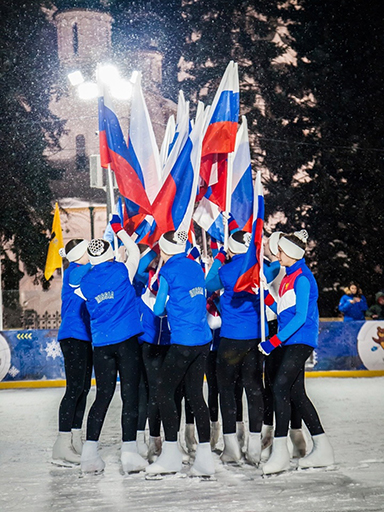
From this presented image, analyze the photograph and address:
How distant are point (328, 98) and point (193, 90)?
15.4 ft

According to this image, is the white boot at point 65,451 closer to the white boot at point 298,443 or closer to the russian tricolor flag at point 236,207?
the white boot at point 298,443

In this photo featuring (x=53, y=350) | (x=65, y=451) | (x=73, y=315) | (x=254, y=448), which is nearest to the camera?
(x=254, y=448)

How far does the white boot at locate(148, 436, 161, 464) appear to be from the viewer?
6187mm

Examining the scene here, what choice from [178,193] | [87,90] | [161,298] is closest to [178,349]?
[161,298]

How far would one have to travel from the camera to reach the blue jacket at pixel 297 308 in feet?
18.9

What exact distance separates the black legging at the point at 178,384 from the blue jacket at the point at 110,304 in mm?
407

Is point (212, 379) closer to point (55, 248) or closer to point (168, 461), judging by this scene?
point (168, 461)

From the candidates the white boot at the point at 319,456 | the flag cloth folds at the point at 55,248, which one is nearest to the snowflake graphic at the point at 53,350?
the flag cloth folds at the point at 55,248

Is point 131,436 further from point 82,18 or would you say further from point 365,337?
point 82,18

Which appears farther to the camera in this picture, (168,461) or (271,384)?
(271,384)

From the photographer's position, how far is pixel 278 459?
5.66 meters

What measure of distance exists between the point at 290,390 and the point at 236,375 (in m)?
0.51

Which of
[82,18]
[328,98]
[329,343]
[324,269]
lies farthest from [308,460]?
[82,18]

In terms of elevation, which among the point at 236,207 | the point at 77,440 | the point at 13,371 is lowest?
the point at 13,371
